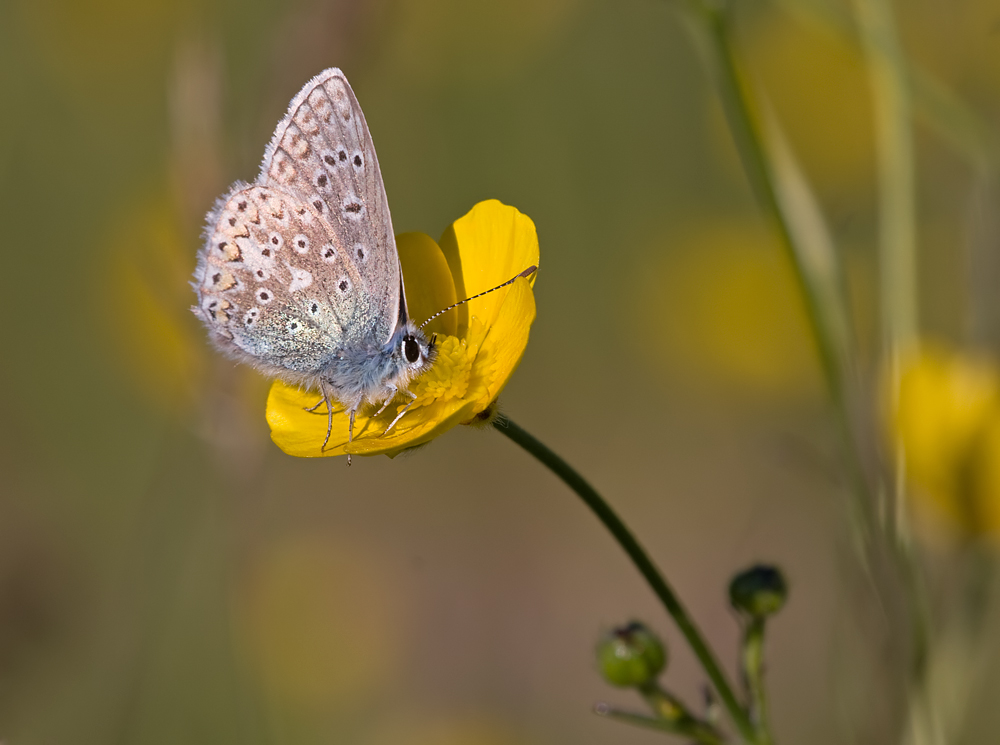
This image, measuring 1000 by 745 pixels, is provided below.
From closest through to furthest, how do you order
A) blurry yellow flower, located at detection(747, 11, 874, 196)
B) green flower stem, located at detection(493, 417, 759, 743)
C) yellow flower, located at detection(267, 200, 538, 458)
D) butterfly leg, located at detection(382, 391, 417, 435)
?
green flower stem, located at detection(493, 417, 759, 743), yellow flower, located at detection(267, 200, 538, 458), butterfly leg, located at detection(382, 391, 417, 435), blurry yellow flower, located at detection(747, 11, 874, 196)

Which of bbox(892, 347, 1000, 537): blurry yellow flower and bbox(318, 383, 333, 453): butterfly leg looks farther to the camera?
bbox(892, 347, 1000, 537): blurry yellow flower

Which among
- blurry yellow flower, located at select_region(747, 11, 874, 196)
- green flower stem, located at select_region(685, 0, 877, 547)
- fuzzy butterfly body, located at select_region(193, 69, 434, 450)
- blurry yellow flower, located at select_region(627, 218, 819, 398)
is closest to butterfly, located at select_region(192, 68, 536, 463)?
fuzzy butterfly body, located at select_region(193, 69, 434, 450)

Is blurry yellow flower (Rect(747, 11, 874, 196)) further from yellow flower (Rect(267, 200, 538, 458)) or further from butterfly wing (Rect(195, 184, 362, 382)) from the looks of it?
butterfly wing (Rect(195, 184, 362, 382))

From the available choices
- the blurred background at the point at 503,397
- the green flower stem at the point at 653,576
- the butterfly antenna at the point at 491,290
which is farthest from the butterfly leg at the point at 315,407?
the blurred background at the point at 503,397

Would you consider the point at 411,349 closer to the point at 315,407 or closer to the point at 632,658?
the point at 315,407

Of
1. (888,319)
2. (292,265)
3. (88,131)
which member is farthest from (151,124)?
(888,319)

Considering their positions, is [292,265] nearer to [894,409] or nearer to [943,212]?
[894,409]
